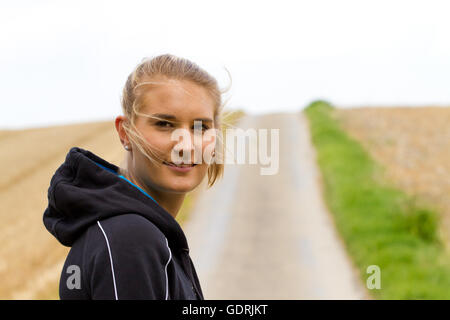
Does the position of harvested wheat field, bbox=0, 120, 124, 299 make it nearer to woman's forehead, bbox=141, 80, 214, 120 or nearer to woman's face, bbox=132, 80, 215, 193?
woman's face, bbox=132, 80, 215, 193

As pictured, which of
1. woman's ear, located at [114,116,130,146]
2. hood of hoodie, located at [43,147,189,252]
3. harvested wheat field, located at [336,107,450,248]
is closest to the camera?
hood of hoodie, located at [43,147,189,252]

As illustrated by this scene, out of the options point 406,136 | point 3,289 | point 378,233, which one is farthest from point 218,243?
point 406,136

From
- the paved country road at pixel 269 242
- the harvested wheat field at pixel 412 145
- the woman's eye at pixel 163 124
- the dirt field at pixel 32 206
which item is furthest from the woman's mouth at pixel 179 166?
the harvested wheat field at pixel 412 145

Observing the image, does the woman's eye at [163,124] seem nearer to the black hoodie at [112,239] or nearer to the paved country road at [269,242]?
Answer: the black hoodie at [112,239]

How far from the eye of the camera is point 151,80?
1.45 meters

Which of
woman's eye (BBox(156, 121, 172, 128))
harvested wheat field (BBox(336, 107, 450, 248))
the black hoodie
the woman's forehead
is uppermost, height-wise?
harvested wheat field (BBox(336, 107, 450, 248))

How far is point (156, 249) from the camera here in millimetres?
1207

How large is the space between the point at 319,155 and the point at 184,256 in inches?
648

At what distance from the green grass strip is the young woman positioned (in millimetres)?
6497

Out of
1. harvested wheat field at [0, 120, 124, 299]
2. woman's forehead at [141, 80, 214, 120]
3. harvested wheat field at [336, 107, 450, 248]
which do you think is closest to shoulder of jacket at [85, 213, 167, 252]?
woman's forehead at [141, 80, 214, 120]

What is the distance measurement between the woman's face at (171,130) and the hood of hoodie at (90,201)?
9 centimetres

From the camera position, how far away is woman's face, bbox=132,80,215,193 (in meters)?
1.39

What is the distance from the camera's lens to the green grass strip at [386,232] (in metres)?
7.48
